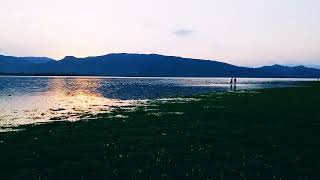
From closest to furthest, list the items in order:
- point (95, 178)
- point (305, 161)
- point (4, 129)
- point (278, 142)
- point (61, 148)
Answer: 1. point (95, 178)
2. point (305, 161)
3. point (61, 148)
4. point (278, 142)
5. point (4, 129)

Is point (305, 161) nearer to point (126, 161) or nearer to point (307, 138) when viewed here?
point (307, 138)

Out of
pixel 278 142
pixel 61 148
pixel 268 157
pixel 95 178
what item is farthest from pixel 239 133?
pixel 95 178

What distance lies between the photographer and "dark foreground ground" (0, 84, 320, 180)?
1784cm

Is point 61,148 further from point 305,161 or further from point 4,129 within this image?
point 305,161

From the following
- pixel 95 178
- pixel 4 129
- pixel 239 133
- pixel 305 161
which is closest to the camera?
pixel 95 178

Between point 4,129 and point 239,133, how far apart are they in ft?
61.5

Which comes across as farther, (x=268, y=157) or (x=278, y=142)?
(x=278, y=142)

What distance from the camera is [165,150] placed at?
75.2 feet

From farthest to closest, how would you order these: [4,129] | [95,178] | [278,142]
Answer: [4,129] < [278,142] < [95,178]

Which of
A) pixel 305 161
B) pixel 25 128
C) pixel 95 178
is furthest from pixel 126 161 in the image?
pixel 25 128

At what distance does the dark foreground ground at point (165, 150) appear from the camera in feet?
58.5

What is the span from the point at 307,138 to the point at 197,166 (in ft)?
38.0

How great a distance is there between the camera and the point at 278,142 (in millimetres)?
25688

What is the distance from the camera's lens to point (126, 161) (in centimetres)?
2011
